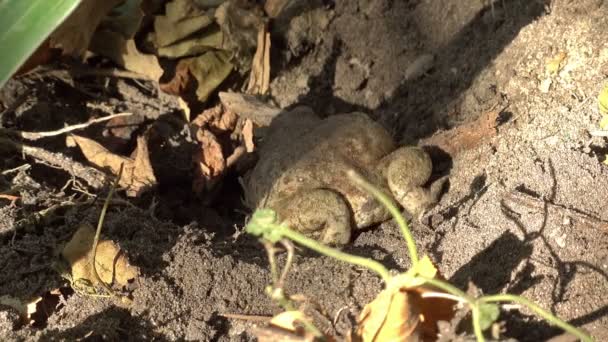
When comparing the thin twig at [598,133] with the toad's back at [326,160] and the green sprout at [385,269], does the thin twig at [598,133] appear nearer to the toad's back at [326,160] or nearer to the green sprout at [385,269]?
the toad's back at [326,160]

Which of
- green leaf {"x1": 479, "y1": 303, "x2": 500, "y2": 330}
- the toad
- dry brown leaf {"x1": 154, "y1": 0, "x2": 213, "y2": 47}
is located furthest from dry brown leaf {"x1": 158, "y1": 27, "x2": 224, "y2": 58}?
Answer: green leaf {"x1": 479, "y1": 303, "x2": 500, "y2": 330}

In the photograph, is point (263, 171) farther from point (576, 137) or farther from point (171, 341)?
point (576, 137)

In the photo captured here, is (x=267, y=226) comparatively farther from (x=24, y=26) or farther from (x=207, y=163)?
(x=207, y=163)

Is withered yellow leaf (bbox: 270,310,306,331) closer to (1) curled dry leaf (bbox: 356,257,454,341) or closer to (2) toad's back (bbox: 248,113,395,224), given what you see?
(1) curled dry leaf (bbox: 356,257,454,341)

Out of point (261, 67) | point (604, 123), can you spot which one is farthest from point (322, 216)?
point (261, 67)

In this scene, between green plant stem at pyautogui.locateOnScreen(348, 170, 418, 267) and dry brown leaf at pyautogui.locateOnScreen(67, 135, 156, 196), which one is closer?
green plant stem at pyautogui.locateOnScreen(348, 170, 418, 267)
